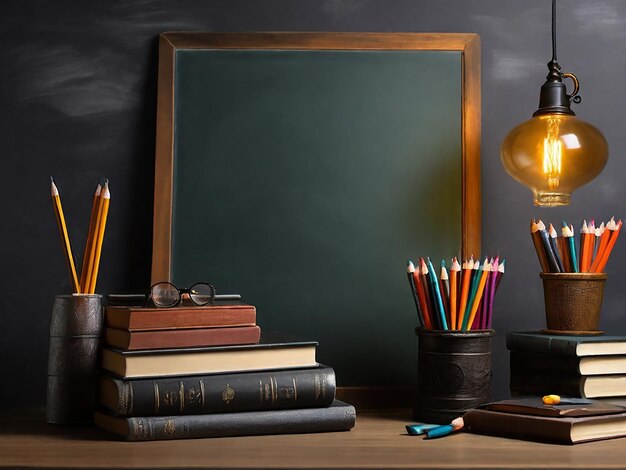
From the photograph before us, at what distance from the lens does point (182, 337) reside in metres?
1.08

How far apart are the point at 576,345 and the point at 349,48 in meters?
0.66

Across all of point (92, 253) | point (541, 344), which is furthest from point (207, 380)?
point (541, 344)

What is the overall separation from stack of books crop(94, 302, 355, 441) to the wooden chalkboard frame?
34 cm

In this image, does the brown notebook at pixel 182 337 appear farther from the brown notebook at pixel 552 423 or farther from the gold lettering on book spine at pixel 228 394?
the brown notebook at pixel 552 423

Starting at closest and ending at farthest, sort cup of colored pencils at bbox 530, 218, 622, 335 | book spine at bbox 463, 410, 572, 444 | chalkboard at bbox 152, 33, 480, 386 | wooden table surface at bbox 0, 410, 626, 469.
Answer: wooden table surface at bbox 0, 410, 626, 469
book spine at bbox 463, 410, 572, 444
cup of colored pencils at bbox 530, 218, 622, 335
chalkboard at bbox 152, 33, 480, 386

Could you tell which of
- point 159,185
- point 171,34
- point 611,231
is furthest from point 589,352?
point 171,34

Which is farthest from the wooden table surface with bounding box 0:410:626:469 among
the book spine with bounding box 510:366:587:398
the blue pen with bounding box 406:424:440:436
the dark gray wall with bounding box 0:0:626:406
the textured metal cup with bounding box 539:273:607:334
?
the dark gray wall with bounding box 0:0:626:406

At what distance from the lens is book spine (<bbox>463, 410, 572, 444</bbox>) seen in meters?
1.00

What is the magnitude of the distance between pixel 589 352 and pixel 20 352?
97cm

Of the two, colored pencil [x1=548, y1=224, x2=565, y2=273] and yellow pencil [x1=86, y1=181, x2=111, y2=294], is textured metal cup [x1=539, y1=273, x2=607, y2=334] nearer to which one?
colored pencil [x1=548, y1=224, x2=565, y2=273]

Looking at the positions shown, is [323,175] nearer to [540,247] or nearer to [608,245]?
[540,247]

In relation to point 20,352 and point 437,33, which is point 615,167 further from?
point 20,352

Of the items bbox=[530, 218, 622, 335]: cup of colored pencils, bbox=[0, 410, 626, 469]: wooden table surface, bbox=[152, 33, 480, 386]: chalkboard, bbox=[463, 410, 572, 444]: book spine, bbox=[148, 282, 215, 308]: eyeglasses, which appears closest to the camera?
bbox=[0, 410, 626, 469]: wooden table surface

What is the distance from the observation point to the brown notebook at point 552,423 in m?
1.00
